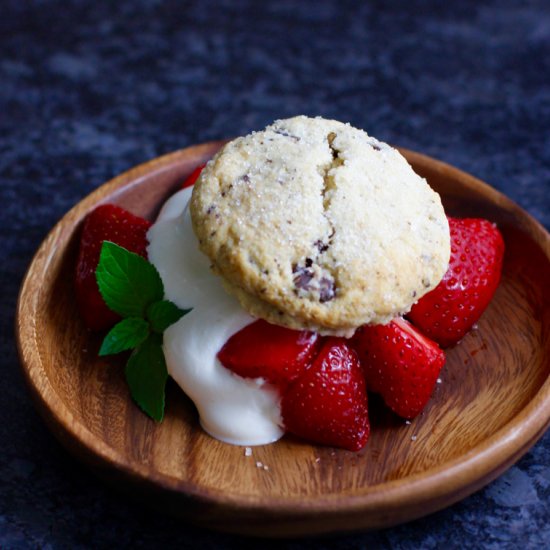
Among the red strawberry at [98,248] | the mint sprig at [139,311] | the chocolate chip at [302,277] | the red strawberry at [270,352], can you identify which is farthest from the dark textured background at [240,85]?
the chocolate chip at [302,277]

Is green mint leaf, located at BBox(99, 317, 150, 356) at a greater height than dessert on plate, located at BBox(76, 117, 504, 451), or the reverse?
dessert on plate, located at BBox(76, 117, 504, 451)

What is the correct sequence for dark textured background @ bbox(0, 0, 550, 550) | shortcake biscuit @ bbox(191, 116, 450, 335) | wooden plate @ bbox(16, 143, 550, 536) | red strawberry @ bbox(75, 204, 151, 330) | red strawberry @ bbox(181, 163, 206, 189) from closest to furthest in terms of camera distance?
wooden plate @ bbox(16, 143, 550, 536), shortcake biscuit @ bbox(191, 116, 450, 335), red strawberry @ bbox(75, 204, 151, 330), red strawberry @ bbox(181, 163, 206, 189), dark textured background @ bbox(0, 0, 550, 550)

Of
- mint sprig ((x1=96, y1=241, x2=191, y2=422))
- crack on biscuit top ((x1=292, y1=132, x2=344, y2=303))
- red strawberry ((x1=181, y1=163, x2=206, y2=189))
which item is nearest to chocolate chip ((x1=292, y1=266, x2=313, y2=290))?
crack on biscuit top ((x1=292, y1=132, x2=344, y2=303))

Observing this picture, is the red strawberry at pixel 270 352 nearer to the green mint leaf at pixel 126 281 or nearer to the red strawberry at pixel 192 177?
the green mint leaf at pixel 126 281

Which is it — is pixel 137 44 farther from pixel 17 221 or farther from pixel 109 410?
pixel 109 410

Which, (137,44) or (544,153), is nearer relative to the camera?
(544,153)

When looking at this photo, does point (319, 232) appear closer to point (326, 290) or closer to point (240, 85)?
point (326, 290)

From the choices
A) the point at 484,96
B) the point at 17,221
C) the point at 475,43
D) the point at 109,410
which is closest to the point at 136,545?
the point at 109,410

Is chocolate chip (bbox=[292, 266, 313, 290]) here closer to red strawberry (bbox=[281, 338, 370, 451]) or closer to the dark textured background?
red strawberry (bbox=[281, 338, 370, 451])
